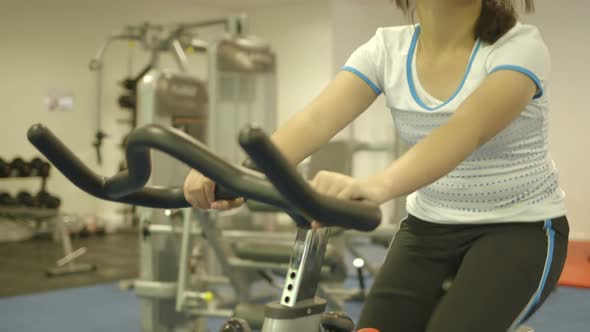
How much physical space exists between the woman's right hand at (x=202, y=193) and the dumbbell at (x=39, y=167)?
7.13 m

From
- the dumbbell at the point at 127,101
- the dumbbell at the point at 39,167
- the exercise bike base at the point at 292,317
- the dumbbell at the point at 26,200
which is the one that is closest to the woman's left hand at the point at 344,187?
the exercise bike base at the point at 292,317

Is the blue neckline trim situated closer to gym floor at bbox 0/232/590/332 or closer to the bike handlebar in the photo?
the bike handlebar

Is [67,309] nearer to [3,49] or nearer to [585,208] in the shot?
[585,208]

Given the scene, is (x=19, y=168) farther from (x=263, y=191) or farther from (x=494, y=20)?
(x=263, y=191)

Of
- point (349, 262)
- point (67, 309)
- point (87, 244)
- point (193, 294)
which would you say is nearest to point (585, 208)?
point (193, 294)

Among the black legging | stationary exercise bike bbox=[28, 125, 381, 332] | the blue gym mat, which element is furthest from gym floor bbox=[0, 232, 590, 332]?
stationary exercise bike bbox=[28, 125, 381, 332]

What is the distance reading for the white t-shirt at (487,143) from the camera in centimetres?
117

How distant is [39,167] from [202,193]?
23.6 ft

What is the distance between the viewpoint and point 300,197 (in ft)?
2.33

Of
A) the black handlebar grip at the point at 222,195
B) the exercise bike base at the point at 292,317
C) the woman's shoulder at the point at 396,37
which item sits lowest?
the exercise bike base at the point at 292,317

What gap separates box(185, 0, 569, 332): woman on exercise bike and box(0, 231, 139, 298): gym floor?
4558mm

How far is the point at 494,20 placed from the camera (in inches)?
46.7

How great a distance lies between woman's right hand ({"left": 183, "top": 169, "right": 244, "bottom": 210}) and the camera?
100cm

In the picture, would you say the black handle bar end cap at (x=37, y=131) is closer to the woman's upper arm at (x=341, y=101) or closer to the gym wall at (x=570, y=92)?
the woman's upper arm at (x=341, y=101)
